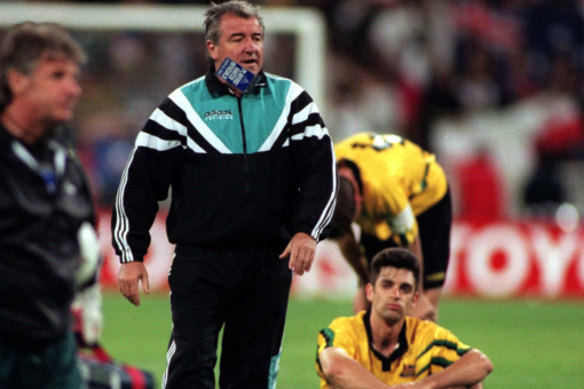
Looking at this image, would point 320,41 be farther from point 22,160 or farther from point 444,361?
point 22,160

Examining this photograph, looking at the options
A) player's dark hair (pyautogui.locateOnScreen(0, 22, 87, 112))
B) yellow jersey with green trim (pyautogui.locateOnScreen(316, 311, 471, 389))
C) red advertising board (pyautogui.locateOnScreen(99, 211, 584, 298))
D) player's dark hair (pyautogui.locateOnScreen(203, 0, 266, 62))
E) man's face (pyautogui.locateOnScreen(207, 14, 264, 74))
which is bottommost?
yellow jersey with green trim (pyautogui.locateOnScreen(316, 311, 471, 389))

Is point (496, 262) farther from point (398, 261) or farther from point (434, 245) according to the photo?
point (398, 261)

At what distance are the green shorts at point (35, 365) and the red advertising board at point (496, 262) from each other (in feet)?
33.8

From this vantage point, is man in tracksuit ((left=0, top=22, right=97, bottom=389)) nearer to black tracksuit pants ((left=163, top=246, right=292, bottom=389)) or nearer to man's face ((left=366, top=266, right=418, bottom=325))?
black tracksuit pants ((left=163, top=246, right=292, bottom=389))

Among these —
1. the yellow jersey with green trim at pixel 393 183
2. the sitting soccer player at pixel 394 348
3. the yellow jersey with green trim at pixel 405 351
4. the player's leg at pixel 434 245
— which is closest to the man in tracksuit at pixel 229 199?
the sitting soccer player at pixel 394 348

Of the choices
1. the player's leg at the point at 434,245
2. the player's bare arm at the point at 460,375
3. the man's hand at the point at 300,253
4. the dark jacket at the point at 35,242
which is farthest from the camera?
the player's leg at the point at 434,245

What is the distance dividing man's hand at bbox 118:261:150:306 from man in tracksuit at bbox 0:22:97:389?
1314mm

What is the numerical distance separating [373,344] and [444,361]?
40 centimetres

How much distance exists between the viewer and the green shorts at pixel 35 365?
4105mm

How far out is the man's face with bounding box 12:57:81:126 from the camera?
407 centimetres

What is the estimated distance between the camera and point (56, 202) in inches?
164

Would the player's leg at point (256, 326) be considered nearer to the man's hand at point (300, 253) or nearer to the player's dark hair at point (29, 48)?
the man's hand at point (300, 253)

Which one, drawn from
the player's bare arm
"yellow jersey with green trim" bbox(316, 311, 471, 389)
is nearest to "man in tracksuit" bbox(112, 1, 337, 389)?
"yellow jersey with green trim" bbox(316, 311, 471, 389)

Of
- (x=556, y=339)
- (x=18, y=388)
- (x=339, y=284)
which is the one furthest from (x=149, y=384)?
(x=339, y=284)
